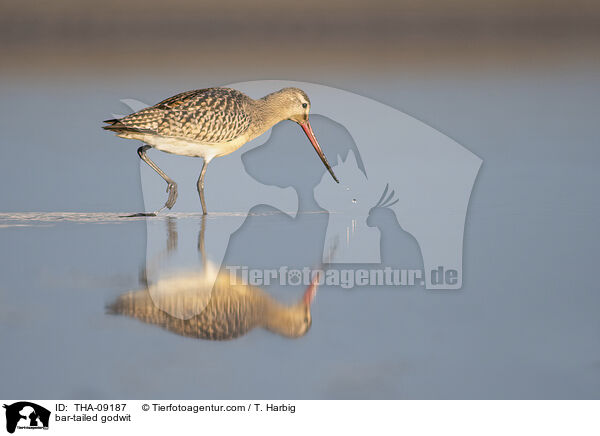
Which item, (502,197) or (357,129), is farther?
(357,129)

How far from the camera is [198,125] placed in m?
6.93

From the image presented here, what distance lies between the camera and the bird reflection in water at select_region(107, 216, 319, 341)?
4047 millimetres

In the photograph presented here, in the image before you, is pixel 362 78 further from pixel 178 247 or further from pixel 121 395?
pixel 121 395

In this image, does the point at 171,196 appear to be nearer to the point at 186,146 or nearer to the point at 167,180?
the point at 167,180

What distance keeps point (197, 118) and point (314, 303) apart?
300cm

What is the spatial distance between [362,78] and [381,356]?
25.0 ft

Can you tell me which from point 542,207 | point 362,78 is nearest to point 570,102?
point 362,78

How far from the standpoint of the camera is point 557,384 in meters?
3.42

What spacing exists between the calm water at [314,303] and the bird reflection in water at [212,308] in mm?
71

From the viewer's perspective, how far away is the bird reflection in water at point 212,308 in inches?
159

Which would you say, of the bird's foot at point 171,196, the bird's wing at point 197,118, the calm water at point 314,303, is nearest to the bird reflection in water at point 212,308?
the calm water at point 314,303
